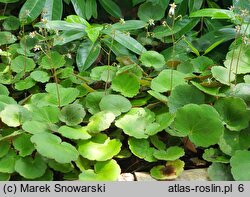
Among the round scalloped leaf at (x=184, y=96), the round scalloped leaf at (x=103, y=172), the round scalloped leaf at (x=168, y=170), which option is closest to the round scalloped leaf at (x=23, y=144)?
the round scalloped leaf at (x=103, y=172)

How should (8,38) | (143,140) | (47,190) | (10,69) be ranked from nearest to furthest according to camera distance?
(47,190)
(143,140)
(10,69)
(8,38)

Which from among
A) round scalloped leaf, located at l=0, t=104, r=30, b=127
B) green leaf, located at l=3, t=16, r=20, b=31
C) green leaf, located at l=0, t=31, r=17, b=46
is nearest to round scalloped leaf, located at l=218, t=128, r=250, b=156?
round scalloped leaf, located at l=0, t=104, r=30, b=127

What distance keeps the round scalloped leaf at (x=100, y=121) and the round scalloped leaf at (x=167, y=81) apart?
298mm

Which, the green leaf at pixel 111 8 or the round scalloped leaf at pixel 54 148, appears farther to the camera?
the green leaf at pixel 111 8

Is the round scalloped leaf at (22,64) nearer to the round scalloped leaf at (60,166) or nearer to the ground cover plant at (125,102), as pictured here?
→ the ground cover plant at (125,102)

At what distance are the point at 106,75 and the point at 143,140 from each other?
1.49ft

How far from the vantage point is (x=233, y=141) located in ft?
5.80

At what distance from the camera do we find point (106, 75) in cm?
209

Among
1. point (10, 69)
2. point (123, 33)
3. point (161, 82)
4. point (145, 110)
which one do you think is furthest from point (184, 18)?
point (10, 69)

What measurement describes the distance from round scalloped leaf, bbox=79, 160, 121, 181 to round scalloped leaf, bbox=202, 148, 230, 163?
1.19 ft

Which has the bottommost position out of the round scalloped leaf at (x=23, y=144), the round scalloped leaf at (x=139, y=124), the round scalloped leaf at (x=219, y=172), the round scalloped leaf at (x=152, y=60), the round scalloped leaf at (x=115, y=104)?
the round scalloped leaf at (x=219, y=172)

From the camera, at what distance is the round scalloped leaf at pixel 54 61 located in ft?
7.40

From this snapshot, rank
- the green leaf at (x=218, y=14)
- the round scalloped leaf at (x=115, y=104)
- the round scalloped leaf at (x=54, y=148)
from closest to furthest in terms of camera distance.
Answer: the round scalloped leaf at (x=54, y=148) → the round scalloped leaf at (x=115, y=104) → the green leaf at (x=218, y=14)

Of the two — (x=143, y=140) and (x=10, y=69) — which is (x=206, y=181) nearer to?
(x=143, y=140)
